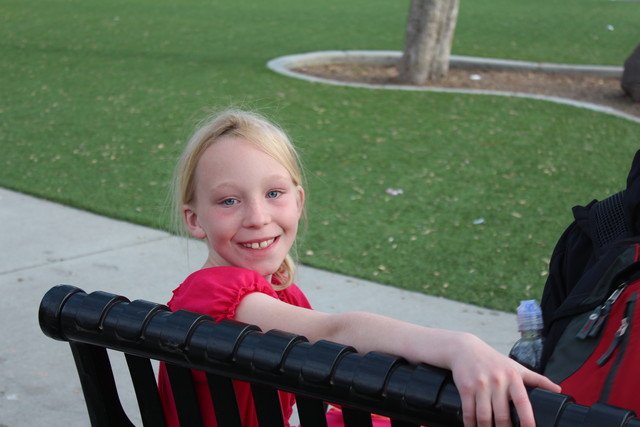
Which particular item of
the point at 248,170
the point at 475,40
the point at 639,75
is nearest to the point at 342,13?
the point at 475,40

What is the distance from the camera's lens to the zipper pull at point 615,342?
58.2 inches

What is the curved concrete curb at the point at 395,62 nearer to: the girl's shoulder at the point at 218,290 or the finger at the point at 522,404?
the girl's shoulder at the point at 218,290

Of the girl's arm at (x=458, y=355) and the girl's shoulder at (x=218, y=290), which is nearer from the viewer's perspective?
the girl's arm at (x=458, y=355)

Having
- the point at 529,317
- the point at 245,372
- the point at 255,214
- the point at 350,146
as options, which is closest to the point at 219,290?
the point at 255,214

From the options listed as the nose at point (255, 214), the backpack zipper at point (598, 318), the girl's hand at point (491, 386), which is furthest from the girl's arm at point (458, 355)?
the backpack zipper at point (598, 318)

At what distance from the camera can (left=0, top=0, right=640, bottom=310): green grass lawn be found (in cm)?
491

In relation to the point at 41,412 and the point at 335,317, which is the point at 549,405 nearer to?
the point at 335,317

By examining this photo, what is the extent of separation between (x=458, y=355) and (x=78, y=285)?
3.63 meters

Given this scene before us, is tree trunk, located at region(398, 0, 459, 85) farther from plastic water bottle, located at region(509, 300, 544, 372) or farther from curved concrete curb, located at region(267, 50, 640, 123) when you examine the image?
plastic water bottle, located at region(509, 300, 544, 372)

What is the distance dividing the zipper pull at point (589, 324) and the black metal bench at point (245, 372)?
645mm

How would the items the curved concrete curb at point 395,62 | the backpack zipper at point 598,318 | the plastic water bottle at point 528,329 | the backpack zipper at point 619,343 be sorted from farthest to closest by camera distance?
the curved concrete curb at point 395,62 < the plastic water bottle at point 528,329 < the backpack zipper at point 598,318 < the backpack zipper at point 619,343

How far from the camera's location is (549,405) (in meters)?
0.93

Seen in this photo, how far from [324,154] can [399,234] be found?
1841mm

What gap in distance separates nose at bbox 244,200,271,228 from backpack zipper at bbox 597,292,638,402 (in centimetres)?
68
